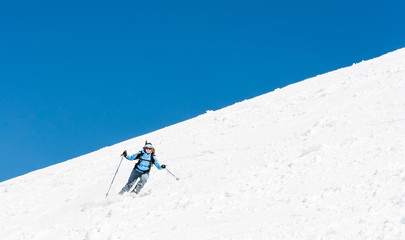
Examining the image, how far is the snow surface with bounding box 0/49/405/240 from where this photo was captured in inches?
255

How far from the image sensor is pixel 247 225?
21.8ft

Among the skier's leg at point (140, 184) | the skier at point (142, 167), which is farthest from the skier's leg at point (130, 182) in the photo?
the skier's leg at point (140, 184)

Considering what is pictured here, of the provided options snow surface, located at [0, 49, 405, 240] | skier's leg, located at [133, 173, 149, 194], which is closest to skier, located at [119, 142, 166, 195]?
skier's leg, located at [133, 173, 149, 194]

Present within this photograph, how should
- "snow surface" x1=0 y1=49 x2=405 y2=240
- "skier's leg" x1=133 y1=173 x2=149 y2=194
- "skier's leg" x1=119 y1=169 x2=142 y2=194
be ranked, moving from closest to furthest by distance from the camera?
"snow surface" x1=0 y1=49 x2=405 y2=240 < "skier's leg" x1=133 y1=173 x2=149 y2=194 < "skier's leg" x1=119 y1=169 x2=142 y2=194

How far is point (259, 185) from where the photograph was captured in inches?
335

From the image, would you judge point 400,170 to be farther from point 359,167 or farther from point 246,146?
point 246,146

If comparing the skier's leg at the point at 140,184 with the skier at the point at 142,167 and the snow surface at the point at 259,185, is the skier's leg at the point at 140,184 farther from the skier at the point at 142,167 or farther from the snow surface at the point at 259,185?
the snow surface at the point at 259,185

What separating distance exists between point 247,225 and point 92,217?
386cm

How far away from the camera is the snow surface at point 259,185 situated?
6.48 m

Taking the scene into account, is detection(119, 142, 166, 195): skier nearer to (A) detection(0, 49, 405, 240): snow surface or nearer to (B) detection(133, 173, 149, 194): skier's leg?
(B) detection(133, 173, 149, 194): skier's leg

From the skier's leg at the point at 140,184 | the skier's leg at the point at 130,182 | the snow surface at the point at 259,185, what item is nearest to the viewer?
the snow surface at the point at 259,185

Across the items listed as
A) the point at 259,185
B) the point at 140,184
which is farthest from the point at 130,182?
the point at 259,185

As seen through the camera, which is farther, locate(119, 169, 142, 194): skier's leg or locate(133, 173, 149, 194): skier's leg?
locate(119, 169, 142, 194): skier's leg

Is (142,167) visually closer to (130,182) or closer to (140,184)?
(130,182)
